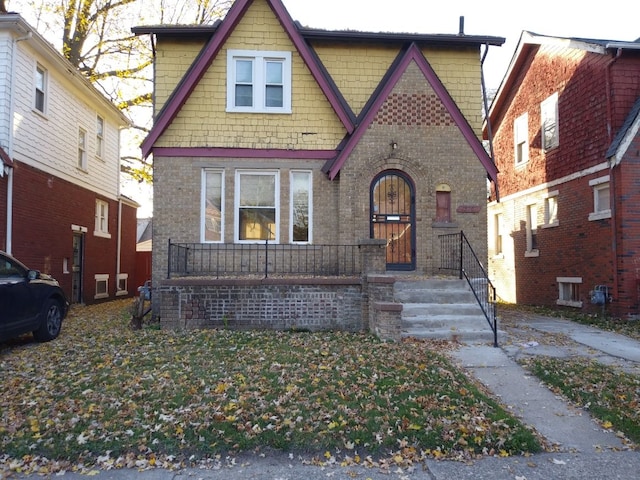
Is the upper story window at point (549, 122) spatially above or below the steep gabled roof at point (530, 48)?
below

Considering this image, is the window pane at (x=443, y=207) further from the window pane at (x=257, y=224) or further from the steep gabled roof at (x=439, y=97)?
the window pane at (x=257, y=224)

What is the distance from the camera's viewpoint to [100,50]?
20.8m

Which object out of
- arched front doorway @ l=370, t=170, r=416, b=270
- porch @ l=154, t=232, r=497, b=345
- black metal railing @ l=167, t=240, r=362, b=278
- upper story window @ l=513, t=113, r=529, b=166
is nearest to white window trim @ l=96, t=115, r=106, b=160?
black metal railing @ l=167, t=240, r=362, b=278

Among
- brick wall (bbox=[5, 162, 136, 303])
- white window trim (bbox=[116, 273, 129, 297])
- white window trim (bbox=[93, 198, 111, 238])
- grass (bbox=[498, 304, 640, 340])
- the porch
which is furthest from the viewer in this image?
white window trim (bbox=[116, 273, 129, 297])

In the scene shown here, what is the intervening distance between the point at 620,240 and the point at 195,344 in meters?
10.2

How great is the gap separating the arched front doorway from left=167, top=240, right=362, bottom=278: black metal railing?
0.86 metres

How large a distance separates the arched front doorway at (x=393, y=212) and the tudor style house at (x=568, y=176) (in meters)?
5.15

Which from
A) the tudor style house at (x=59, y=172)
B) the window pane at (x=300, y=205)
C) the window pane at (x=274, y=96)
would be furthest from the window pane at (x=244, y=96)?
the tudor style house at (x=59, y=172)

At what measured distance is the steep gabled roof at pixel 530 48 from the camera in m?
11.8

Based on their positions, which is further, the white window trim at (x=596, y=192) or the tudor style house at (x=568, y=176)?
the white window trim at (x=596, y=192)

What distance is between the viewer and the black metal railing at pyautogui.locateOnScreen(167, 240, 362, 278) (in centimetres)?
1102

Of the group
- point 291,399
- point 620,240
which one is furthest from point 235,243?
point 620,240

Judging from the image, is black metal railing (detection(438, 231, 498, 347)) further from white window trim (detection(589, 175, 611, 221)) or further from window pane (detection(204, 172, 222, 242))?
window pane (detection(204, 172, 222, 242))

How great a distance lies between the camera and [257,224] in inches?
448
